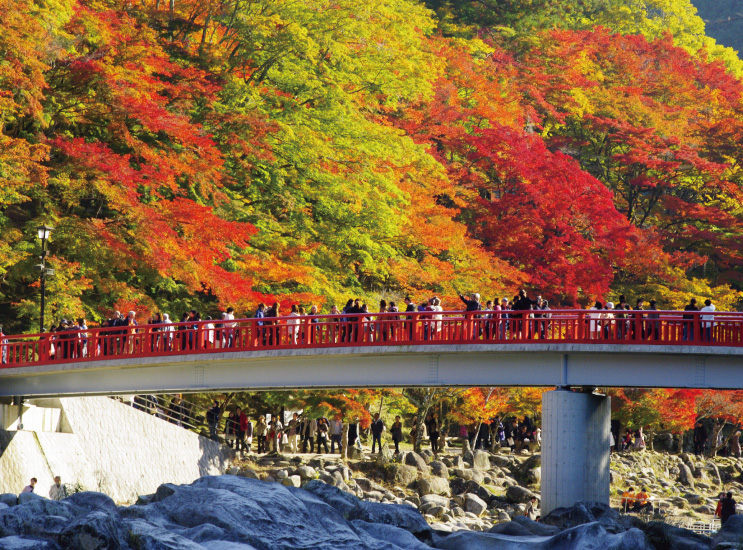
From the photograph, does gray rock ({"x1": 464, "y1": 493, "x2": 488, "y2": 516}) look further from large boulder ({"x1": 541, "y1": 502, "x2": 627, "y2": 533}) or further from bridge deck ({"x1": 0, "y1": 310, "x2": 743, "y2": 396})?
large boulder ({"x1": 541, "y1": 502, "x2": 627, "y2": 533})

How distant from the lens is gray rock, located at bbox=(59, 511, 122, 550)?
13.7 meters

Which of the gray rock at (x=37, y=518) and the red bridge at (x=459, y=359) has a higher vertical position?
the red bridge at (x=459, y=359)

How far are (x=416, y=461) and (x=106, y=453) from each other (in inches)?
387

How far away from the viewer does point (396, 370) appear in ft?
80.0

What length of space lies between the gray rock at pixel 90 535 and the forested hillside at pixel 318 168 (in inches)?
635

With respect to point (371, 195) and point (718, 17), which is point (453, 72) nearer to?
point (371, 195)

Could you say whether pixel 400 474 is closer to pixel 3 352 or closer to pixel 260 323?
pixel 260 323

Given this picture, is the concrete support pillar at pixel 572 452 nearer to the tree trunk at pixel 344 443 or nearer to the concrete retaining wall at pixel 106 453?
the tree trunk at pixel 344 443

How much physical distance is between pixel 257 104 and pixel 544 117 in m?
24.8

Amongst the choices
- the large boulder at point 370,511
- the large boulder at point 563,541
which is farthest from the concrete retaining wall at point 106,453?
the large boulder at point 563,541

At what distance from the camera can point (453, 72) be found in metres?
52.4

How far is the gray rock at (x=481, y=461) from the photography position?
112 feet

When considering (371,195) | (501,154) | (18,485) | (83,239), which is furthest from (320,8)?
(18,485)

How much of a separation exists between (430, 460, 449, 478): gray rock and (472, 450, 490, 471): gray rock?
233cm
